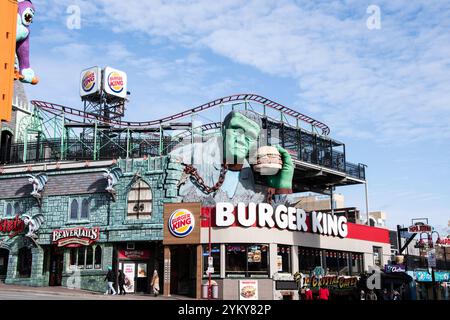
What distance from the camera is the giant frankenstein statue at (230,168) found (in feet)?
125

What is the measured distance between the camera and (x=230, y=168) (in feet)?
132

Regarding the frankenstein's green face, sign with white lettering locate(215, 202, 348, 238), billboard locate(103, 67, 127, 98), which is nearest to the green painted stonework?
sign with white lettering locate(215, 202, 348, 238)

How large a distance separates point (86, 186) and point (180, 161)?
6996 mm

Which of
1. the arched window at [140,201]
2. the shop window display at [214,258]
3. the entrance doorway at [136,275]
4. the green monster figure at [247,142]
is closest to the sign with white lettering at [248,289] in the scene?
the shop window display at [214,258]

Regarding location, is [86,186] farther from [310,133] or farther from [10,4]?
[310,133]

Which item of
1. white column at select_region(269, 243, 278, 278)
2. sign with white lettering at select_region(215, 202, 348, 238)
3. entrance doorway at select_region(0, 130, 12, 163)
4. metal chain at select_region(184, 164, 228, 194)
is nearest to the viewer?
sign with white lettering at select_region(215, 202, 348, 238)

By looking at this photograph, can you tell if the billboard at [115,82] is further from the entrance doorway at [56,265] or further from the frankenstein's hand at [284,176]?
the frankenstein's hand at [284,176]

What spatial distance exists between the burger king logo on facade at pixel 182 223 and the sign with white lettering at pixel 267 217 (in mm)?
1693

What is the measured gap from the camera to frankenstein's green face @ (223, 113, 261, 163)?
40.2 meters

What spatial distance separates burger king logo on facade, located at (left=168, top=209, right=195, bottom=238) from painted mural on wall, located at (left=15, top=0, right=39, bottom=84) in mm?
12260

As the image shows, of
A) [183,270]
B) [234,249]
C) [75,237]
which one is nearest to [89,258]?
[75,237]

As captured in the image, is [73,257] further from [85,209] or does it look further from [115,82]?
[115,82]

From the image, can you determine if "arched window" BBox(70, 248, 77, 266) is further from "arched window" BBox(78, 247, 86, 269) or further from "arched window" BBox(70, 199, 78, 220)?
"arched window" BBox(70, 199, 78, 220)
